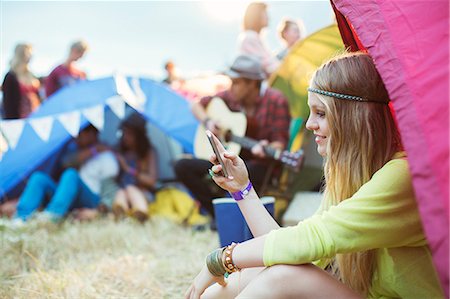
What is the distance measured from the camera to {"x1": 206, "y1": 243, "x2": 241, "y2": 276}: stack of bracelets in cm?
120

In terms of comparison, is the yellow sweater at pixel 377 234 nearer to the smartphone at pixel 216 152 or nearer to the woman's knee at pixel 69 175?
Result: the smartphone at pixel 216 152

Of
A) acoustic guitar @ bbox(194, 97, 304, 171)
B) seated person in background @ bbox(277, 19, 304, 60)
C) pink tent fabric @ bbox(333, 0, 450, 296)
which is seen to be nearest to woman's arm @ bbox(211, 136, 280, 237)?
pink tent fabric @ bbox(333, 0, 450, 296)

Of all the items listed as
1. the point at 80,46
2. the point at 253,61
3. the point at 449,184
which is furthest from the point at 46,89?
the point at 449,184

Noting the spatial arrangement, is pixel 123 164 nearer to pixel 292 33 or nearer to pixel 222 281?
pixel 292 33

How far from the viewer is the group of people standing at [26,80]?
391cm

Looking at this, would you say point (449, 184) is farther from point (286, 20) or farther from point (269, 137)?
point (286, 20)

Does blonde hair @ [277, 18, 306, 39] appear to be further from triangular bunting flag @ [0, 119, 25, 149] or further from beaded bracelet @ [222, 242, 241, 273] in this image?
beaded bracelet @ [222, 242, 241, 273]

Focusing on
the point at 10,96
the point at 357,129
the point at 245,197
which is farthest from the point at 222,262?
the point at 10,96

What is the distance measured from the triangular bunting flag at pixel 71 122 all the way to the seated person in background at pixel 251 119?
71 centimetres

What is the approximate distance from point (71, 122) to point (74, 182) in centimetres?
Answer: 45

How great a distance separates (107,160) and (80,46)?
114cm

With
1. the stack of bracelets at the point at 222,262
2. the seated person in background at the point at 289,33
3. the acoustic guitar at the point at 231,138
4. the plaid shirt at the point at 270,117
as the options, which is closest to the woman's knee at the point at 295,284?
the stack of bracelets at the point at 222,262

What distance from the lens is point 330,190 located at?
4.19ft

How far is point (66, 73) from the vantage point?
13.6 ft
